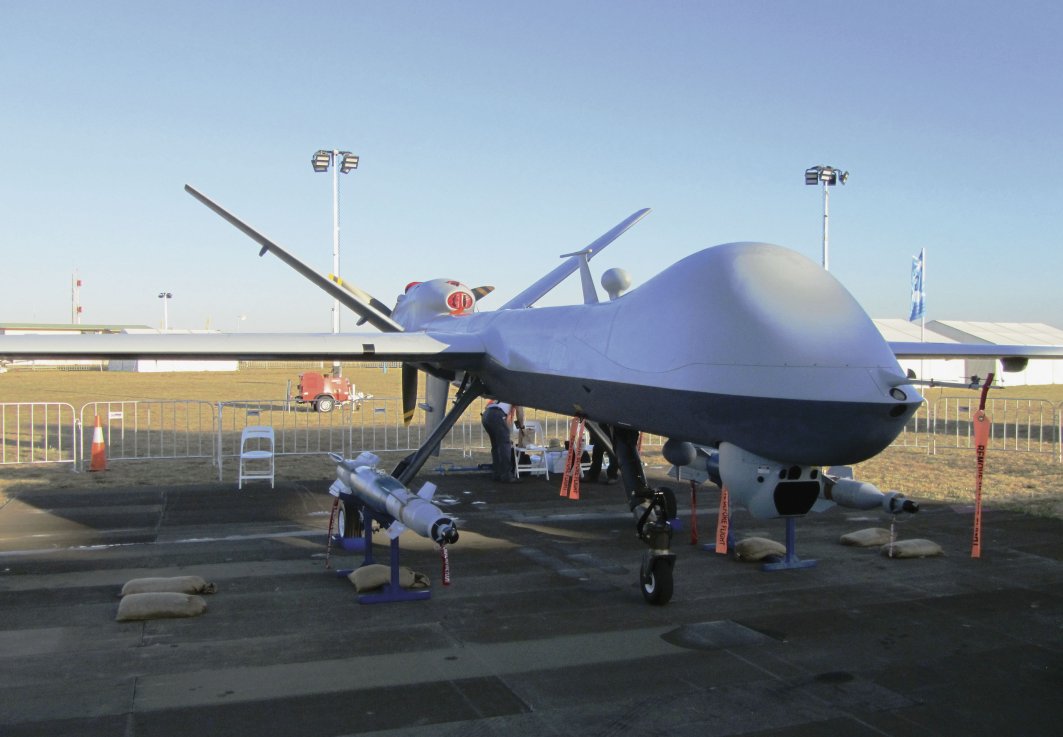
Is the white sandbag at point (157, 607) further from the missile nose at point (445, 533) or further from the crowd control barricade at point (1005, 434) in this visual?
the crowd control barricade at point (1005, 434)

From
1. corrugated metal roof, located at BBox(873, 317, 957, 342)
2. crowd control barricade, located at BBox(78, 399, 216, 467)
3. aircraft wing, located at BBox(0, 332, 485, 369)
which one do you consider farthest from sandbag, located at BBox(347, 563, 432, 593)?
corrugated metal roof, located at BBox(873, 317, 957, 342)

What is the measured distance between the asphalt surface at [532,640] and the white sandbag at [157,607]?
0.35ft

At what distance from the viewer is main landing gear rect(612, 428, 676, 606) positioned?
815 centimetres

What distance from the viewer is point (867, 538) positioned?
430 inches

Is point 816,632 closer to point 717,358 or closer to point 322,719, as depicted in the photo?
point 717,358

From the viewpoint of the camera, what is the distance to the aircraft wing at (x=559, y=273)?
44.4 ft

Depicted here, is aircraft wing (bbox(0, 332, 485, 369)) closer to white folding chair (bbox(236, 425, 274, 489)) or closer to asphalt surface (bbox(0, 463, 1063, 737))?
asphalt surface (bbox(0, 463, 1063, 737))

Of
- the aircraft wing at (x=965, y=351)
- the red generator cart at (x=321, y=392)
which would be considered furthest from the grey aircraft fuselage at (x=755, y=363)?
the red generator cart at (x=321, y=392)

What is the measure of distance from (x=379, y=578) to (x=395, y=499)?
0.89 m

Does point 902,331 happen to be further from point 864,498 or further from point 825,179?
point 864,498

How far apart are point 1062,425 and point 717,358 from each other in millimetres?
17713

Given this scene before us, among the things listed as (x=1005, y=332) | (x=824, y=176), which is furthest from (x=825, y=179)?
(x=1005, y=332)

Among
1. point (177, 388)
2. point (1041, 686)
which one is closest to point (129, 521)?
point (1041, 686)

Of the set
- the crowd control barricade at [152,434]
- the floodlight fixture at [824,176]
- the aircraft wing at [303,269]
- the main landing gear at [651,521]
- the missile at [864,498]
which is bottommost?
the crowd control barricade at [152,434]
